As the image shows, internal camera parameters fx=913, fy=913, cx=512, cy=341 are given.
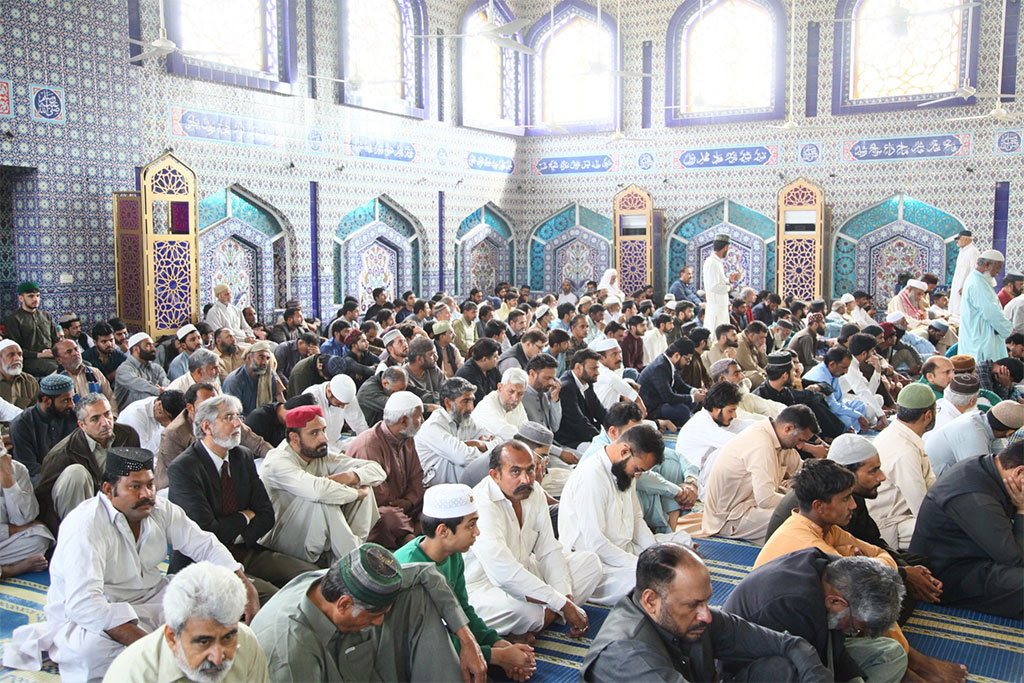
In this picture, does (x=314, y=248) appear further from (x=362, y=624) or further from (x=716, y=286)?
(x=362, y=624)

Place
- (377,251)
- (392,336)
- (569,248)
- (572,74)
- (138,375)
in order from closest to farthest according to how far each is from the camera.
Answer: (138,375), (392,336), (377,251), (572,74), (569,248)

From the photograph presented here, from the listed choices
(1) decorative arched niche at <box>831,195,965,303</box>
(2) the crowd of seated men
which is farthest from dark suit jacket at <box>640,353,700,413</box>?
(1) decorative arched niche at <box>831,195,965,303</box>

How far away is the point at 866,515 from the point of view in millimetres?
3279

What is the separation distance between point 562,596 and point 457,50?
10.1m

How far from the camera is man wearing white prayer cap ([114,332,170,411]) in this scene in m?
5.65

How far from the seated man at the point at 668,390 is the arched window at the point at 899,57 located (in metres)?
6.87

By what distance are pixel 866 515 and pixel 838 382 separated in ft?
10.0

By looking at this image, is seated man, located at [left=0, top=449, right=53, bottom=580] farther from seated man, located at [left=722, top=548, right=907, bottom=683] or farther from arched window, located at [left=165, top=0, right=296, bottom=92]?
arched window, located at [left=165, top=0, right=296, bottom=92]

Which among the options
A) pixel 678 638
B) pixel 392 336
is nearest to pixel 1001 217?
pixel 392 336

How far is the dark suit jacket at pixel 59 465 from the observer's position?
3602mm

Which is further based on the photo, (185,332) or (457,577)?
(185,332)

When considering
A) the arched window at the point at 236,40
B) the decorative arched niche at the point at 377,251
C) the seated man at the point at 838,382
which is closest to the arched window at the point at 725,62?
the decorative arched niche at the point at 377,251

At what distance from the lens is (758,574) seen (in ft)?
7.72

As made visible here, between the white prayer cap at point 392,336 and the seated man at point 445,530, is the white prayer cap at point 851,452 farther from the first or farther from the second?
the white prayer cap at point 392,336
